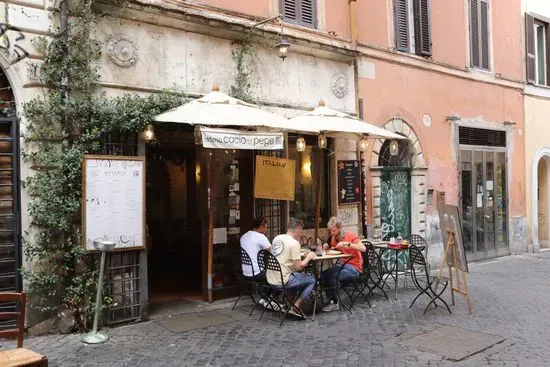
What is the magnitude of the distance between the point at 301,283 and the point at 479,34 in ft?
30.3

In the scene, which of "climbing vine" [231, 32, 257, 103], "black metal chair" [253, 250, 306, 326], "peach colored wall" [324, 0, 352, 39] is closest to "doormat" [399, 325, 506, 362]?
"black metal chair" [253, 250, 306, 326]

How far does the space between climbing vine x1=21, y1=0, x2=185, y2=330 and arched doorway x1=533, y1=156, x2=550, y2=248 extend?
42.2 ft

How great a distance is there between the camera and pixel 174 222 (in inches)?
466

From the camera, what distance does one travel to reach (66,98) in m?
6.07

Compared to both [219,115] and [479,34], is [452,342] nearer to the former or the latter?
[219,115]

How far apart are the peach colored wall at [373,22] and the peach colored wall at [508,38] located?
437 centimetres

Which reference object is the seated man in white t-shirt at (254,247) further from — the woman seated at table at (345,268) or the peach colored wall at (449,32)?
the peach colored wall at (449,32)

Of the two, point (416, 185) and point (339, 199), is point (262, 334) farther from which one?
point (416, 185)

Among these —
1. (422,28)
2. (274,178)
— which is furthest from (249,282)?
(422,28)

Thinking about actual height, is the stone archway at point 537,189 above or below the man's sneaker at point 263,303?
above

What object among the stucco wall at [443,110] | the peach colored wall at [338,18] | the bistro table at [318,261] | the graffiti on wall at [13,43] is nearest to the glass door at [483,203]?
the stucco wall at [443,110]

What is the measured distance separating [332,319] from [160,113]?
11.3ft

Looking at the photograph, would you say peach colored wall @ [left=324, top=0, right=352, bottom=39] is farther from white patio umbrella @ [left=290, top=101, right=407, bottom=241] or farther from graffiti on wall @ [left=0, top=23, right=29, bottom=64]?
graffiti on wall @ [left=0, top=23, right=29, bottom=64]

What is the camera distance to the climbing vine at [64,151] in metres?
5.87
